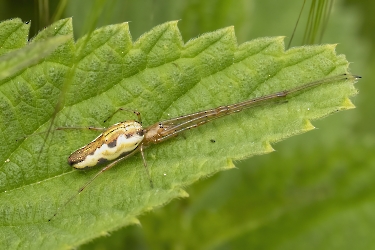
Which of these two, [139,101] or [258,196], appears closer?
[139,101]

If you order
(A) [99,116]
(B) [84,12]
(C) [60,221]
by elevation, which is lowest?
(C) [60,221]

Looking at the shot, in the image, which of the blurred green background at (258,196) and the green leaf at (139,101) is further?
the blurred green background at (258,196)

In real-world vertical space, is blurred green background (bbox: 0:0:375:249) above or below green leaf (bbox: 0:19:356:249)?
below

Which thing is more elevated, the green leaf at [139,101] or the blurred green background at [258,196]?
the green leaf at [139,101]

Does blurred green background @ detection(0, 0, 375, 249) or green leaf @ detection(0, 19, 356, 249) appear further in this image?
blurred green background @ detection(0, 0, 375, 249)

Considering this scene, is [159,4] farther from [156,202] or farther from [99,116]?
A: [156,202]

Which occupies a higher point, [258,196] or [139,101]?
[139,101]

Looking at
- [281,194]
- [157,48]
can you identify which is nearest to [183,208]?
[281,194]

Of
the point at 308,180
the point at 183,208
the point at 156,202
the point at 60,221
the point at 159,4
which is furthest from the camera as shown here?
the point at 159,4
